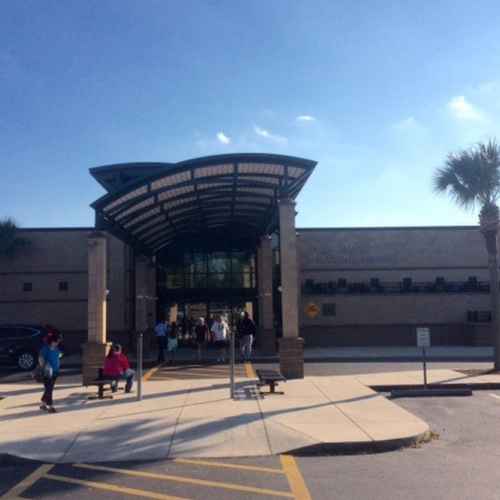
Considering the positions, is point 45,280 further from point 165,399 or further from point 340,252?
point 165,399

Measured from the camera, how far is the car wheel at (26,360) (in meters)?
19.9

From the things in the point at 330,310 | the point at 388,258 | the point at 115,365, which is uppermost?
the point at 388,258

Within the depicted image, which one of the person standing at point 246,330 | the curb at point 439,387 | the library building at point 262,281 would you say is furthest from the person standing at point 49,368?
the library building at point 262,281

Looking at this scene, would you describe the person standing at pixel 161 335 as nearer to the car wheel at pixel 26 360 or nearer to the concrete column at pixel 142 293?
the car wheel at pixel 26 360

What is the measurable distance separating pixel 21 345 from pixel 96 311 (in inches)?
244

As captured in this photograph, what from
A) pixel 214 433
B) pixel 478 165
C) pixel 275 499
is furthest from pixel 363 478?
pixel 478 165

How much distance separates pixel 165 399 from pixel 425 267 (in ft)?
64.0

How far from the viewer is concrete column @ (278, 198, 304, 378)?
1518 centimetres

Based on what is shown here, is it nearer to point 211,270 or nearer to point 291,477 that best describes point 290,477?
point 291,477

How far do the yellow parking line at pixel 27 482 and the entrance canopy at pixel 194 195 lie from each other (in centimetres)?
936

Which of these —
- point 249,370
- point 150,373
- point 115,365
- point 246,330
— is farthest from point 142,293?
point 115,365

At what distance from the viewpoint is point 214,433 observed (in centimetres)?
906

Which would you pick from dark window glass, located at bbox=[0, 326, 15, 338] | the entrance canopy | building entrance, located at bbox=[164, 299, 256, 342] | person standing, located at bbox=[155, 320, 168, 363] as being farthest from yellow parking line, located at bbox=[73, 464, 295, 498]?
building entrance, located at bbox=[164, 299, 256, 342]

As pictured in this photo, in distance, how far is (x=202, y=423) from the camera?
9773 millimetres
